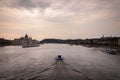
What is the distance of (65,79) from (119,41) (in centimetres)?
10693

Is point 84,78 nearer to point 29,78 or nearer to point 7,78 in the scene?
point 29,78

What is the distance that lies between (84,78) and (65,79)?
3.63m

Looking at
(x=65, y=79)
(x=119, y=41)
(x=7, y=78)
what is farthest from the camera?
(x=119, y=41)

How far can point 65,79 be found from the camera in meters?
21.5

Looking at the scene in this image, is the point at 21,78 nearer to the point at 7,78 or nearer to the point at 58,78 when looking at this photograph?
the point at 7,78

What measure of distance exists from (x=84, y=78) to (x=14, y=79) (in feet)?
40.1

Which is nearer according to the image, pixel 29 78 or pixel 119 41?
pixel 29 78

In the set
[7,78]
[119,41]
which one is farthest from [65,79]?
[119,41]

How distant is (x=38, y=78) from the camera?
22.7 metres

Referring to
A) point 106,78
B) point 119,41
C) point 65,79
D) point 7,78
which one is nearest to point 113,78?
point 106,78

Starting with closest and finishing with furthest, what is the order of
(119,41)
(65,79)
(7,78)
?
(65,79), (7,78), (119,41)

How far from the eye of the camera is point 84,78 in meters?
22.7

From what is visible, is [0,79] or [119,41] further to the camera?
[119,41]

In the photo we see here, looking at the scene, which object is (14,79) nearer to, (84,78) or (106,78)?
(84,78)
